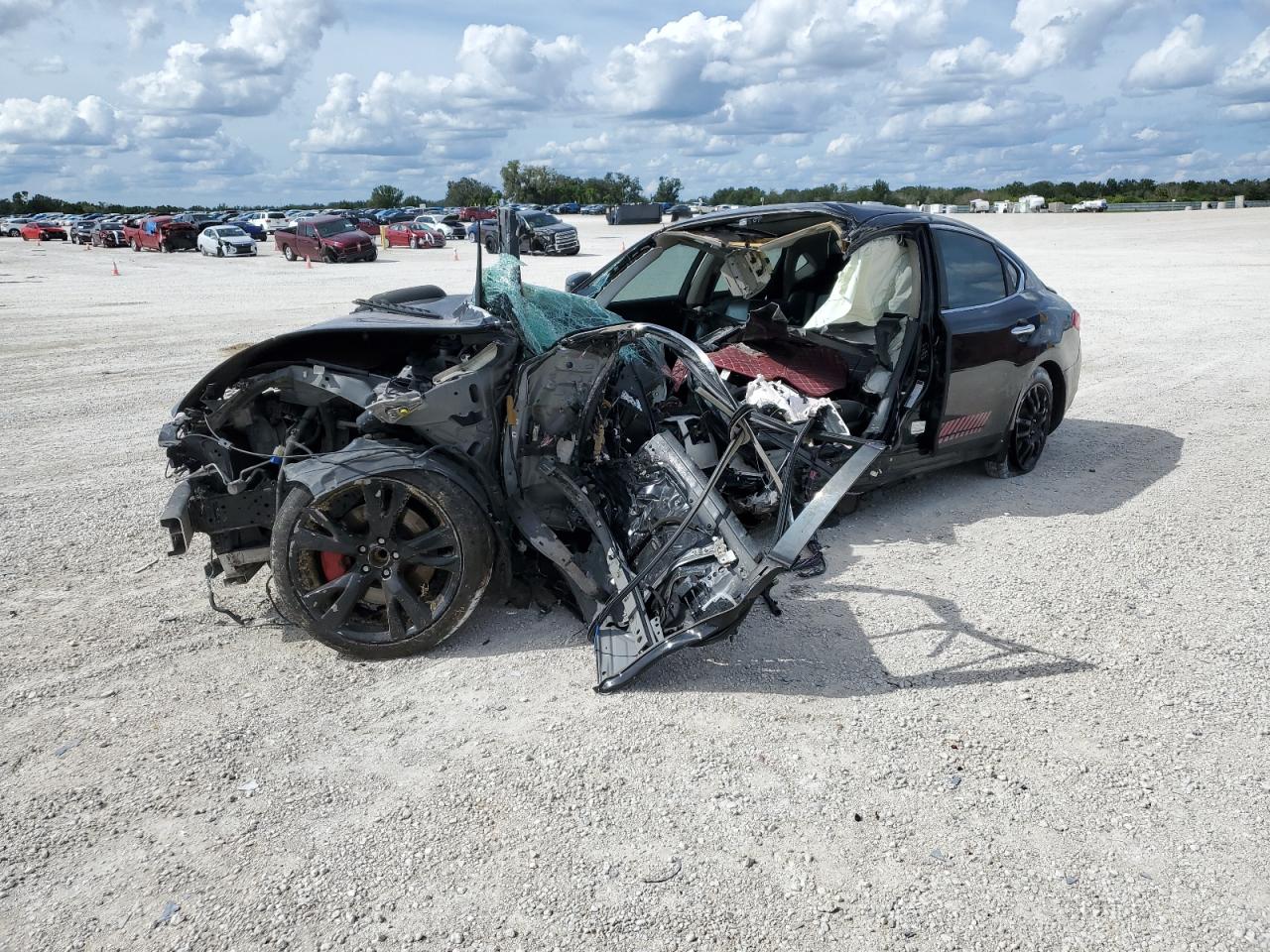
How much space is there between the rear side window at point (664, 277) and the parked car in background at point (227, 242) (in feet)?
111

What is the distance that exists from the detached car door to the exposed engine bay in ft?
4.49

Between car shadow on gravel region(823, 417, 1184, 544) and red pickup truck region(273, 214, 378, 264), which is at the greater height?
red pickup truck region(273, 214, 378, 264)

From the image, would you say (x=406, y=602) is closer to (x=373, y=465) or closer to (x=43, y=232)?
(x=373, y=465)

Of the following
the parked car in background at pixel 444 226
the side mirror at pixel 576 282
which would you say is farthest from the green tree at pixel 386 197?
the side mirror at pixel 576 282

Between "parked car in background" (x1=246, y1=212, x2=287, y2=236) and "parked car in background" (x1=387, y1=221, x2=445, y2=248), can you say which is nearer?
"parked car in background" (x1=387, y1=221, x2=445, y2=248)

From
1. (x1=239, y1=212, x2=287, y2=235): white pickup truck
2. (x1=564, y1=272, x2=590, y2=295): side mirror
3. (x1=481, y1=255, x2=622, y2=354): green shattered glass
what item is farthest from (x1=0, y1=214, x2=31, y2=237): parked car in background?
(x1=481, y1=255, x2=622, y2=354): green shattered glass

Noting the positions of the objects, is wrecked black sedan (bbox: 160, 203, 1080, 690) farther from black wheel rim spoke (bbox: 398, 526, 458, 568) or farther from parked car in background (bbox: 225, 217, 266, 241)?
parked car in background (bbox: 225, 217, 266, 241)

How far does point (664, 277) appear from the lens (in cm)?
702

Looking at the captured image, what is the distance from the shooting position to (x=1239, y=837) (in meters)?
2.96

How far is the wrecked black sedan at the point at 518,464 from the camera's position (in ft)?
12.6

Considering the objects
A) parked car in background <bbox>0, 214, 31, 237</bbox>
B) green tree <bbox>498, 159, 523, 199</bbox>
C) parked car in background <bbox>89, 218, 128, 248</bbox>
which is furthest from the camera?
green tree <bbox>498, 159, 523, 199</bbox>

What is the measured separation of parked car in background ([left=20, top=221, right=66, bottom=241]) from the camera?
5300 cm

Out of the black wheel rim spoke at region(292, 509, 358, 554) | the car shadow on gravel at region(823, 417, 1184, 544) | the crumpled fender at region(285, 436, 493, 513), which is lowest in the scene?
the car shadow on gravel at region(823, 417, 1184, 544)

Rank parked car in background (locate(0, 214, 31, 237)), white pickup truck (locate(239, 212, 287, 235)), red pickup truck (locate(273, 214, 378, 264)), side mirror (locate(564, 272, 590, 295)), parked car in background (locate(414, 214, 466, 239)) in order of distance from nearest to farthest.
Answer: side mirror (locate(564, 272, 590, 295)) < red pickup truck (locate(273, 214, 378, 264)) < parked car in background (locate(414, 214, 466, 239)) < white pickup truck (locate(239, 212, 287, 235)) < parked car in background (locate(0, 214, 31, 237))
